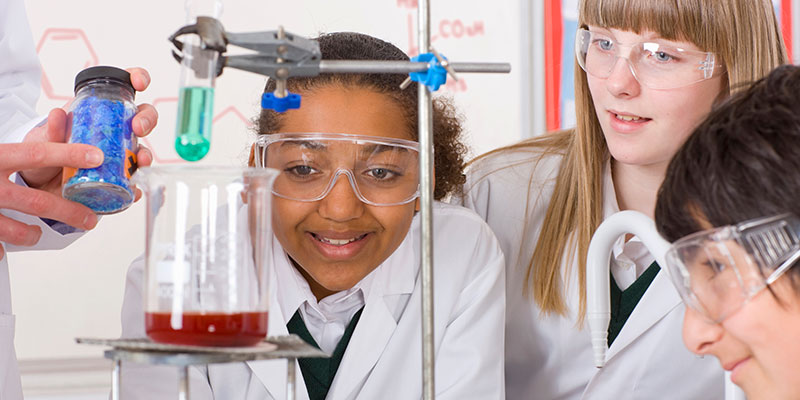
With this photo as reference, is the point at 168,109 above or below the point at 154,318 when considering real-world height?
above

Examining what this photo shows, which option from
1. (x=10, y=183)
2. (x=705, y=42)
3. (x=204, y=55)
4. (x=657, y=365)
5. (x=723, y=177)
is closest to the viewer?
(x=204, y=55)

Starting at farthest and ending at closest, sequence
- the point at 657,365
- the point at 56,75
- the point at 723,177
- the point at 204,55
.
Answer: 1. the point at 56,75
2. the point at 657,365
3. the point at 723,177
4. the point at 204,55

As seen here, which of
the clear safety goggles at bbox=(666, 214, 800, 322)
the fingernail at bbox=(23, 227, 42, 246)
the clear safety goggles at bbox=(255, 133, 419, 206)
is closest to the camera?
the clear safety goggles at bbox=(666, 214, 800, 322)

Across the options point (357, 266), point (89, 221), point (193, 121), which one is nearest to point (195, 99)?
point (193, 121)

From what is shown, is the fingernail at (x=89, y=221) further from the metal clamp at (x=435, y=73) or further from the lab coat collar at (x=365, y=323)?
the metal clamp at (x=435, y=73)

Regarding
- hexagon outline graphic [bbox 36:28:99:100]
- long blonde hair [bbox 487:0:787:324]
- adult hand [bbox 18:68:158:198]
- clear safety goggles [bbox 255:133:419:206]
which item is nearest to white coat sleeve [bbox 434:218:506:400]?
long blonde hair [bbox 487:0:787:324]

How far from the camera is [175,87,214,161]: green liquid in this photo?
74 cm

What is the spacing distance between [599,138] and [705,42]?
31 cm

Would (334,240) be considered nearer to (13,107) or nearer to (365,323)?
(365,323)

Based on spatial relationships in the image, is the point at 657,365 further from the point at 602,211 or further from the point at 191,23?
the point at 191,23

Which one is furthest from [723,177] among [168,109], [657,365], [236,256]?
[168,109]

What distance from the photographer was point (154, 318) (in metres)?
0.79

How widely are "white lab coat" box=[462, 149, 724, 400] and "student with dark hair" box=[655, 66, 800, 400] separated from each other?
534 millimetres

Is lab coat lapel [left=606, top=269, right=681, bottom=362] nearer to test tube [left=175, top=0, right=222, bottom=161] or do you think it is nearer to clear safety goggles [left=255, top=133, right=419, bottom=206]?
clear safety goggles [left=255, top=133, right=419, bottom=206]
